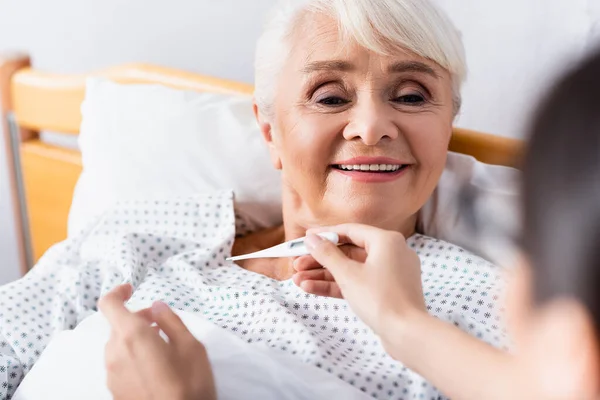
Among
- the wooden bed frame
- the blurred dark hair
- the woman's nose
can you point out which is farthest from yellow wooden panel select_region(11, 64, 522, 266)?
the blurred dark hair

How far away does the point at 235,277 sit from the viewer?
1306mm

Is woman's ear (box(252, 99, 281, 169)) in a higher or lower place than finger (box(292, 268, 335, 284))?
higher

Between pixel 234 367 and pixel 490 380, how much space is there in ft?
1.58

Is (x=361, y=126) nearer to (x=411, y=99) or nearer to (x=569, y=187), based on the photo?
(x=411, y=99)

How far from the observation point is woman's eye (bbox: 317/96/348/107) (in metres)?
1.20

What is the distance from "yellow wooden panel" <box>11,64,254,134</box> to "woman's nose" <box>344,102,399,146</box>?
0.57 metres

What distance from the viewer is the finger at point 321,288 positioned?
3.25 feet

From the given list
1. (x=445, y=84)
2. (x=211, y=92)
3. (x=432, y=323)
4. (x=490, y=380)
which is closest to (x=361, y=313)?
(x=432, y=323)

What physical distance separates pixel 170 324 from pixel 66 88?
114 centimetres

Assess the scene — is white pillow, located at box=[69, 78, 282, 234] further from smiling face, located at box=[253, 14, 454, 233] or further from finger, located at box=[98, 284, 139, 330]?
finger, located at box=[98, 284, 139, 330]

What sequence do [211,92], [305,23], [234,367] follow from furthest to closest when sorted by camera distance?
[211,92], [305,23], [234,367]

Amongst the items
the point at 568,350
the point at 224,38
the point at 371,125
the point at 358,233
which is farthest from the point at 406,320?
the point at 224,38

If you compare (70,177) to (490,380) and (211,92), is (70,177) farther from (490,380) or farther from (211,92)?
(490,380)

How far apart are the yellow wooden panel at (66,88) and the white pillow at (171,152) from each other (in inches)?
3.4
